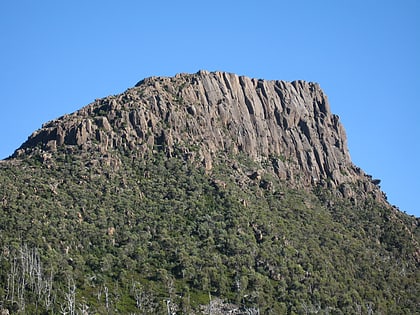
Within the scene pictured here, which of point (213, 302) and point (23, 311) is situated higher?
point (213, 302)

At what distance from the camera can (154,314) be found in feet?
615

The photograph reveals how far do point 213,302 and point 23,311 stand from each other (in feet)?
136

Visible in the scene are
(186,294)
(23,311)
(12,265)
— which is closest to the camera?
(23,311)

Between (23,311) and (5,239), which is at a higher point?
(5,239)

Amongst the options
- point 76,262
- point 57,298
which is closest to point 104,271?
point 76,262

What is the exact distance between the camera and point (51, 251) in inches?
7781

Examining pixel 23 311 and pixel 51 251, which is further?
pixel 51 251

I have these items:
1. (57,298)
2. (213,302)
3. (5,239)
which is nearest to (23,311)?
(57,298)

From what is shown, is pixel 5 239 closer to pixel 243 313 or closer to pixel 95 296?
pixel 95 296

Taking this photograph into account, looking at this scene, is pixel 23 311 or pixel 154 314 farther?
pixel 154 314

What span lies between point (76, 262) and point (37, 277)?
1400 cm

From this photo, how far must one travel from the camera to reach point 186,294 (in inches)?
7776

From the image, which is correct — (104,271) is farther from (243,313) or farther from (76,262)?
(243,313)

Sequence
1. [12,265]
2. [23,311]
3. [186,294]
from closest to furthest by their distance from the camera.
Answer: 1. [23,311]
2. [12,265]
3. [186,294]
